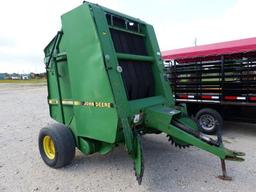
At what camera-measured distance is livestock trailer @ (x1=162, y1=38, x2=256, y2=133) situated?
5039 mm

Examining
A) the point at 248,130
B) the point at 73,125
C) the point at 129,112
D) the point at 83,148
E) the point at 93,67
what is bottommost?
the point at 248,130

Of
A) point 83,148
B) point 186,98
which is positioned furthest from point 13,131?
point 186,98

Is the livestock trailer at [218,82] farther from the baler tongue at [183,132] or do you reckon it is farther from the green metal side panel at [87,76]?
the green metal side panel at [87,76]

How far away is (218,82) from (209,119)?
3.07ft

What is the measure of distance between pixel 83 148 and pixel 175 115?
1487 millimetres

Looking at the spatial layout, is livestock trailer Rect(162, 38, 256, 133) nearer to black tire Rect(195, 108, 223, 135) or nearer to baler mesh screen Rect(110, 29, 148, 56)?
black tire Rect(195, 108, 223, 135)

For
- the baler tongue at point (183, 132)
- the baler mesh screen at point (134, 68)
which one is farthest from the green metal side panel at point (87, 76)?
the baler tongue at point (183, 132)

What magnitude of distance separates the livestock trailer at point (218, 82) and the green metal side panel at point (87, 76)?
10.5 ft

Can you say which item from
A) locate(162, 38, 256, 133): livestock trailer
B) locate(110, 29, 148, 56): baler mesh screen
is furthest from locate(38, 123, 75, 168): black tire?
locate(162, 38, 256, 133): livestock trailer

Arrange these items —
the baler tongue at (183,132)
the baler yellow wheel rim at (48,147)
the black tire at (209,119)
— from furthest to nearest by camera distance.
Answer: the black tire at (209,119) → the baler yellow wheel rim at (48,147) → the baler tongue at (183,132)

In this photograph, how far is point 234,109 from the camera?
18.1ft

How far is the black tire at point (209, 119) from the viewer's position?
5387mm

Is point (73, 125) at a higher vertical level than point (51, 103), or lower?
lower

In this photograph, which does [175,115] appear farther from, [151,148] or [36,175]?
[36,175]
